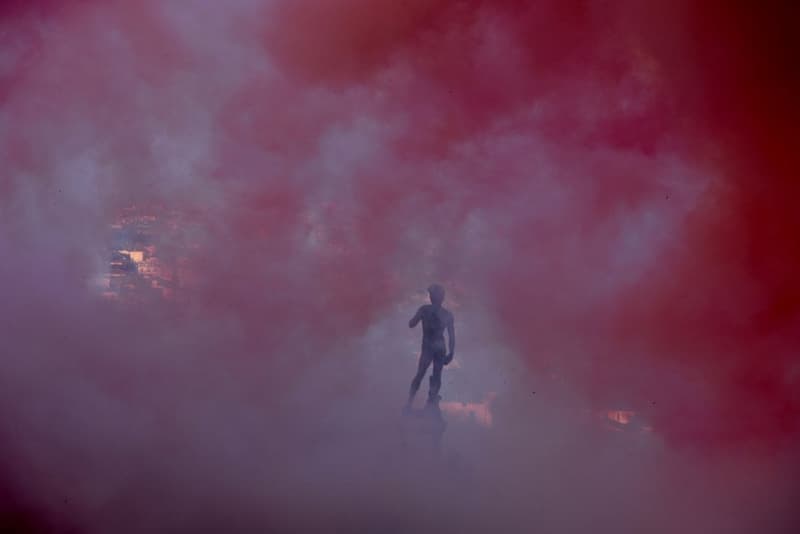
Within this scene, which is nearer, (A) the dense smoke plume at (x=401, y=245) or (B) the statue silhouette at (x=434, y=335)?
(A) the dense smoke plume at (x=401, y=245)

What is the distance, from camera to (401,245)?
1113cm

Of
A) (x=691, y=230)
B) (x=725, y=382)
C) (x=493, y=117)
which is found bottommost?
(x=725, y=382)

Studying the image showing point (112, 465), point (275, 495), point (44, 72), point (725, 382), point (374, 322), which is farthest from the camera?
point (374, 322)

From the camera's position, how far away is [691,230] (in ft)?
31.3

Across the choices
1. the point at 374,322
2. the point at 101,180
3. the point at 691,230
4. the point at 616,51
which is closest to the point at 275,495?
the point at 374,322

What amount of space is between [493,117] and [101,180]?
19.8 feet

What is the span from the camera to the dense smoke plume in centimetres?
904

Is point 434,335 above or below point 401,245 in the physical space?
below

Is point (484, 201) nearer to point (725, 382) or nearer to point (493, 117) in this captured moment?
point (493, 117)

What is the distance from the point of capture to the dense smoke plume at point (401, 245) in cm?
904

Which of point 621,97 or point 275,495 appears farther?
point 621,97

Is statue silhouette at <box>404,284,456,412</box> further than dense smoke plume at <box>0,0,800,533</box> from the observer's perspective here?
Yes

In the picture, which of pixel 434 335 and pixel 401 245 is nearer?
pixel 434 335

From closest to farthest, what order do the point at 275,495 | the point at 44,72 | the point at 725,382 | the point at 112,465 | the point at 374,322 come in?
1. the point at 275,495
2. the point at 112,465
3. the point at 725,382
4. the point at 44,72
5. the point at 374,322
